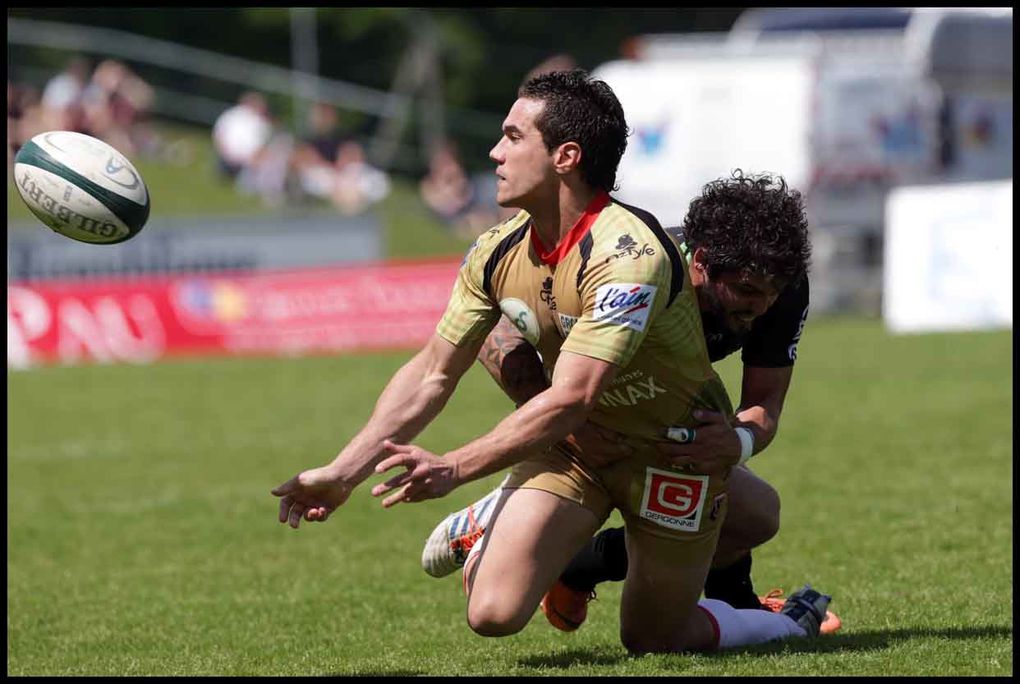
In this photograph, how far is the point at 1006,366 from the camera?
1598 cm

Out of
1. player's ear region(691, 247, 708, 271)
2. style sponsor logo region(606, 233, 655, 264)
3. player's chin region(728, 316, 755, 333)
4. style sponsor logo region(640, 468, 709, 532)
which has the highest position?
style sponsor logo region(606, 233, 655, 264)

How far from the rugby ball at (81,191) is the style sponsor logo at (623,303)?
189 centimetres

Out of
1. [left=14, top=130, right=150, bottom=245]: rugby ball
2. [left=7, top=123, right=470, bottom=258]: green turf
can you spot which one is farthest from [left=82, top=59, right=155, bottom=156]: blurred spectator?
[left=14, top=130, right=150, bottom=245]: rugby ball

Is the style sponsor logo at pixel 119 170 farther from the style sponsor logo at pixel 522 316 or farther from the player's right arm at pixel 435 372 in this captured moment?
the style sponsor logo at pixel 522 316

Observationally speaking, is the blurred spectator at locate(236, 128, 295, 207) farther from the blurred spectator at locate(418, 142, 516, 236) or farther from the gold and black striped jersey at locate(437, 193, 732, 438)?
the gold and black striped jersey at locate(437, 193, 732, 438)

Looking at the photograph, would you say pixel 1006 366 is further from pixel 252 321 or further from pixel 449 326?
pixel 449 326

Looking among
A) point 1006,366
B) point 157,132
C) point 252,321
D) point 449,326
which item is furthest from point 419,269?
point 449,326

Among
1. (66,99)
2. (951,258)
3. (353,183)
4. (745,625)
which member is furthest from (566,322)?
(353,183)

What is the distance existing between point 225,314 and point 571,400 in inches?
651

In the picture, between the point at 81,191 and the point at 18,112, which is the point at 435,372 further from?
the point at 18,112

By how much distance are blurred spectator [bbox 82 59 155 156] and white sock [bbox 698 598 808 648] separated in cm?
2142

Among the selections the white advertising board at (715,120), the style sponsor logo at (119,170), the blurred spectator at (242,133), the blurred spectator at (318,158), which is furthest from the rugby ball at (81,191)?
the blurred spectator at (318,158)

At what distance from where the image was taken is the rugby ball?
20.1 feet

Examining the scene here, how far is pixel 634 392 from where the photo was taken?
587 centimetres
